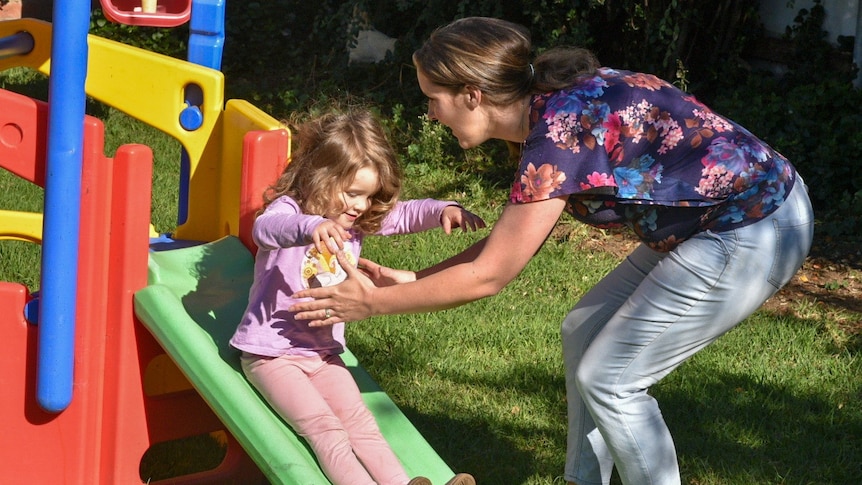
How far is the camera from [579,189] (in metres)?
2.27

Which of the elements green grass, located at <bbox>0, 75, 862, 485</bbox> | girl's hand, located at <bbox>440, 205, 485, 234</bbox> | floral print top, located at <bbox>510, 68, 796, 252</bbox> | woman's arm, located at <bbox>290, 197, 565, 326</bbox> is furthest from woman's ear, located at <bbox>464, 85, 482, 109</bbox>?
green grass, located at <bbox>0, 75, 862, 485</bbox>

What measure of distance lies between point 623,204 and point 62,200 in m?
1.33

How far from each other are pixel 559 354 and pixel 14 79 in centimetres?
568

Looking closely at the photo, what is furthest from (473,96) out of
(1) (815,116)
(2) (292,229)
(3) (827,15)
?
(3) (827,15)

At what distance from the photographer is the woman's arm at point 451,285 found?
2307 mm

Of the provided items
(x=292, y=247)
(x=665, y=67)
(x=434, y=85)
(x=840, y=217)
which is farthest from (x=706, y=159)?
(x=665, y=67)

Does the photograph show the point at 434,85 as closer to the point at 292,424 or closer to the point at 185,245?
the point at 292,424

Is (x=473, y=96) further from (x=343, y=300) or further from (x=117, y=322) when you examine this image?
(x=117, y=322)

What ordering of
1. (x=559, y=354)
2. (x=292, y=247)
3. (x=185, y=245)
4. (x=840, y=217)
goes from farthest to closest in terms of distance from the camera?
(x=840, y=217), (x=559, y=354), (x=185, y=245), (x=292, y=247)

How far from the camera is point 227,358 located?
280cm

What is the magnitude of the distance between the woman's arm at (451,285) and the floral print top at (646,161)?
0.07 metres

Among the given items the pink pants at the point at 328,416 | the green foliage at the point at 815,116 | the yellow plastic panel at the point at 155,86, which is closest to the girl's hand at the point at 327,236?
the pink pants at the point at 328,416

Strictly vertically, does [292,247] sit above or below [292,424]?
above

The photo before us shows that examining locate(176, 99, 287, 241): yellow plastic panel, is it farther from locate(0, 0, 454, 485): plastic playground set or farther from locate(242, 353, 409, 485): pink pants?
locate(242, 353, 409, 485): pink pants
